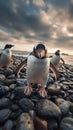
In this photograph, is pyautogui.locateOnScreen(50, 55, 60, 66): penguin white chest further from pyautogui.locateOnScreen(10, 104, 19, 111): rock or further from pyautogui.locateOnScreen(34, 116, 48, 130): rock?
pyautogui.locateOnScreen(34, 116, 48, 130): rock

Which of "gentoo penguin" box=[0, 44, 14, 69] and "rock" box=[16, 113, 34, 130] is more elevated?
"gentoo penguin" box=[0, 44, 14, 69]

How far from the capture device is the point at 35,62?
6043 mm

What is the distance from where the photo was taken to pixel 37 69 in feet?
20.1

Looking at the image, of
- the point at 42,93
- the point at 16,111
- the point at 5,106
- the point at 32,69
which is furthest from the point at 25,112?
the point at 32,69

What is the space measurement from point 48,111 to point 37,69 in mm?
1535

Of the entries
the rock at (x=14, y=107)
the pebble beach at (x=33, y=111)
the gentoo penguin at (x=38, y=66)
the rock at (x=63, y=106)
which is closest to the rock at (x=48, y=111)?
the pebble beach at (x=33, y=111)

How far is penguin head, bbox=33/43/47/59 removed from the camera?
19.2 feet

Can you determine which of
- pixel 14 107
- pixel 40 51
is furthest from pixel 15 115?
pixel 40 51

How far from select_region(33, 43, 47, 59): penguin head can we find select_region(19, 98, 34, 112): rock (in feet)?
4.45

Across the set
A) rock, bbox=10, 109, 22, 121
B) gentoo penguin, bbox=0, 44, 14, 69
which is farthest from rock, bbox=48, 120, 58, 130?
gentoo penguin, bbox=0, 44, 14, 69

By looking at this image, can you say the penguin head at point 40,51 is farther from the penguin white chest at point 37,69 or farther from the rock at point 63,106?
the rock at point 63,106

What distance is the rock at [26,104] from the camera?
17.5 feet

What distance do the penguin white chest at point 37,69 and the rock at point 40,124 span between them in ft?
5.47

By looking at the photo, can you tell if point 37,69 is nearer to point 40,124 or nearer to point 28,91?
point 28,91
